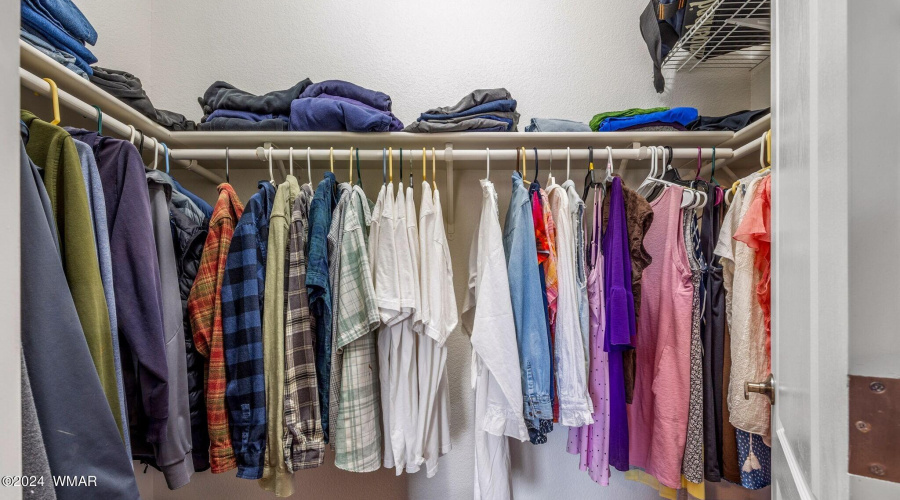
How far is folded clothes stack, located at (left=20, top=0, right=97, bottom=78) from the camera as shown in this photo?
774 mm

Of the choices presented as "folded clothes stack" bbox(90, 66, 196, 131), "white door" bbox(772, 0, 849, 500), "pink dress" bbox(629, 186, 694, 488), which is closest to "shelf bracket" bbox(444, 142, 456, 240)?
"pink dress" bbox(629, 186, 694, 488)

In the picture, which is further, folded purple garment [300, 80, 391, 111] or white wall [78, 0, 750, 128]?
white wall [78, 0, 750, 128]

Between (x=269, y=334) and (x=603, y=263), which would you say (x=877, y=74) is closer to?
(x=603, y=263)

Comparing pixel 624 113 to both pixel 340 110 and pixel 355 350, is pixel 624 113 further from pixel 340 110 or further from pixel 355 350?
pixel 355 350

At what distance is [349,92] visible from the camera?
1.19 meters

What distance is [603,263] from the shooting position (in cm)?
104

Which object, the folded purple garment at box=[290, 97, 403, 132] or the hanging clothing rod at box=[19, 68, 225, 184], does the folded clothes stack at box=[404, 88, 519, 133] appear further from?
the hanging clothing rod at box=[19, 68, 225, 184]

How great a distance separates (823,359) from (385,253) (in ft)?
2.78

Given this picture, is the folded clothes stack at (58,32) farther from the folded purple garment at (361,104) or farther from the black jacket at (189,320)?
the folded purple garment at (361,104)

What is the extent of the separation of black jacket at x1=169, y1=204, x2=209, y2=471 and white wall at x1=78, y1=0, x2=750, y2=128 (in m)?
0.74

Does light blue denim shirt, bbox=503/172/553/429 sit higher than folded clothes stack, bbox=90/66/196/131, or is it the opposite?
folded clothes stack, bbox=90/66/196/131

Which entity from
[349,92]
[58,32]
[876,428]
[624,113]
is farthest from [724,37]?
[58,32]

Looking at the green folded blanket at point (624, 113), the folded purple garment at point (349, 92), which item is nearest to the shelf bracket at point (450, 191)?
the folded purple garment at point (349, 92)

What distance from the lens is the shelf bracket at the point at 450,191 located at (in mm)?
1119
